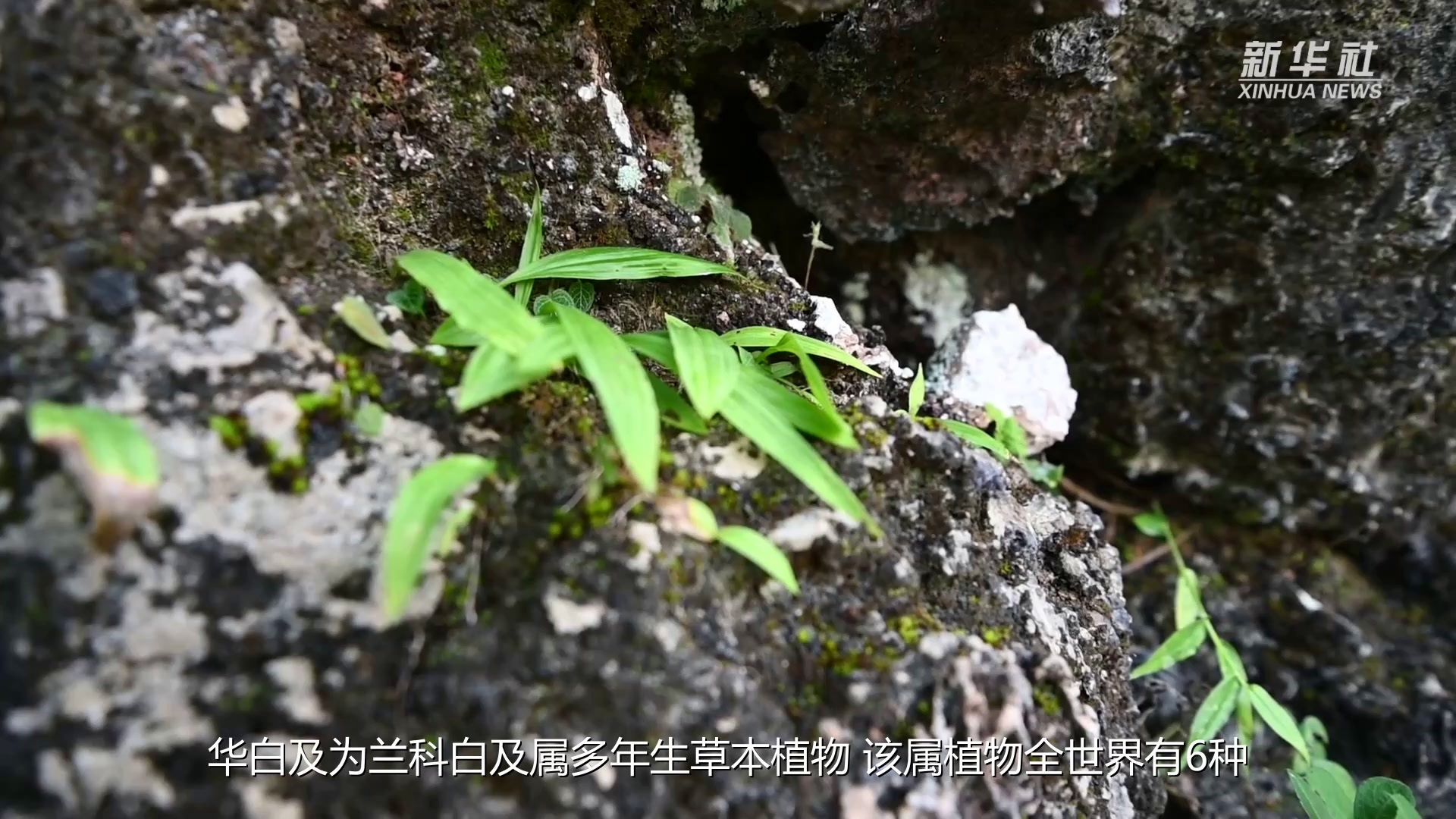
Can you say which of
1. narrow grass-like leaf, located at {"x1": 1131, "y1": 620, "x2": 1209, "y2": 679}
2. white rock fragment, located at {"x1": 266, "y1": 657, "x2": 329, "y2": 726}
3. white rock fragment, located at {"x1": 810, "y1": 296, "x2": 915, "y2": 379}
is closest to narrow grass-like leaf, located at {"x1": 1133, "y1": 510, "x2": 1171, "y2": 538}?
narrow grass-like leaf, located at {"x1": 1131, "y1": 620, "x2": 1209, "y2": 679}

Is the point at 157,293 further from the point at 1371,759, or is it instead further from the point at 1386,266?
the point at 1371,759

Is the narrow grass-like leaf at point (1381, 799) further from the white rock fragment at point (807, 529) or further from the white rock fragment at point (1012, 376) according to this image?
the white rock fragment at point (807, 529)

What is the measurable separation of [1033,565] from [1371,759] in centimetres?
154

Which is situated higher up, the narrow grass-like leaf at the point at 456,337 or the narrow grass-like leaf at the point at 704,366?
the narrow grass-like leaf at the point at 456,337

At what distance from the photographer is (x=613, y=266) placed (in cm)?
154

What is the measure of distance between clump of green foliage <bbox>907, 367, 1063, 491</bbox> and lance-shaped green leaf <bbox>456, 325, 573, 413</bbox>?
0.73 m

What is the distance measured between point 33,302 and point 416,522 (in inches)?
20.8

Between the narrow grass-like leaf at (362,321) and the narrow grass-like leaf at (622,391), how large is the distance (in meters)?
0.26

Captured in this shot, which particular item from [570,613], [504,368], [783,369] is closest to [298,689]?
[570,613]

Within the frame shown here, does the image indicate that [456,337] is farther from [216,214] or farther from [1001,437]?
[1001,437]

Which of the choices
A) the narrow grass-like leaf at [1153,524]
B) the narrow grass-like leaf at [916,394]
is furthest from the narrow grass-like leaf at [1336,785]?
the narrow grass-like leaf at [916,394]

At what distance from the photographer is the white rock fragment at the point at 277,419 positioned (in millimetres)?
1074

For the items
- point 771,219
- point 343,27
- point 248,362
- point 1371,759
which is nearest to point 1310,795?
point 1371,759

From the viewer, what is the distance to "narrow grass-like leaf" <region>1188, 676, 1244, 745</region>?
192 centimetres
